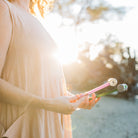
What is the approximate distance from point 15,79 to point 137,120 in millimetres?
4007

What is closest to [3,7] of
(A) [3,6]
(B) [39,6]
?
(A) [3,6]

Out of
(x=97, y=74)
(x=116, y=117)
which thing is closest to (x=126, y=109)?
(x=116, y=117)

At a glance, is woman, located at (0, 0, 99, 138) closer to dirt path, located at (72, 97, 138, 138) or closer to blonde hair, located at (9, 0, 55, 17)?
blonde hair, located at (9, 0, 55, 17)

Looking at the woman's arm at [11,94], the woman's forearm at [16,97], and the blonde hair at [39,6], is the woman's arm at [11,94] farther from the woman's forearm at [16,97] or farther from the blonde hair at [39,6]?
the blonde hair at [39,6]

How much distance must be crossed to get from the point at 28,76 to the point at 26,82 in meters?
0.03

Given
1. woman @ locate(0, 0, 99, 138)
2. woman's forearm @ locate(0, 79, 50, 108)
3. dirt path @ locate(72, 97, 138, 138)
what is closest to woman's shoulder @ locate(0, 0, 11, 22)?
woman @ locate(0, 0, 99, 138)

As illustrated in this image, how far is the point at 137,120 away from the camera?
3824mm

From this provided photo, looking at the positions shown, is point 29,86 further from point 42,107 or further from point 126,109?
point 126,109

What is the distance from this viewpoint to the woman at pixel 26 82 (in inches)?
19.2

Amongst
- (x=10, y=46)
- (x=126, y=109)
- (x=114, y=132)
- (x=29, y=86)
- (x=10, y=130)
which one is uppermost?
(x=10, y=46)

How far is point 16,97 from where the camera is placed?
0.48 metres

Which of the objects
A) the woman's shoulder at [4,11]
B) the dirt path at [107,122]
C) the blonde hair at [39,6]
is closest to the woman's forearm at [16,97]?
the woman's shoulder at [4,11]

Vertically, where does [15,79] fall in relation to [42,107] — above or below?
above

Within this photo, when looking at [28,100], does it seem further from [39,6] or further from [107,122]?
[107,122]
